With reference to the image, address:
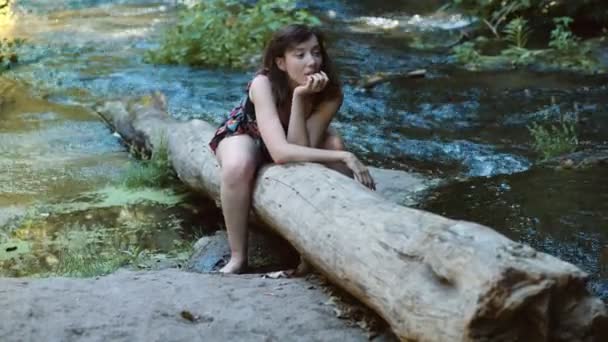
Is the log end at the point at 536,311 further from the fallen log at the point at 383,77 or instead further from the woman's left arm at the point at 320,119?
the fallen log at the point at 383,77

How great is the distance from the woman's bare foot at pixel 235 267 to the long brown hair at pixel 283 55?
863 millimetres

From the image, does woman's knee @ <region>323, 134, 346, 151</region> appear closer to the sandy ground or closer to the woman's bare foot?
the woman's bare foot

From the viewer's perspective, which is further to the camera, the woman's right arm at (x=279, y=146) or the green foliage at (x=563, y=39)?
the green foliage at (x=563, y=39)

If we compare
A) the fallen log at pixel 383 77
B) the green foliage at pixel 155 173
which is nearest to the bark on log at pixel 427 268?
the green foliage at pixel 155 173

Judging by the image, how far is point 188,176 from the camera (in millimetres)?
5609

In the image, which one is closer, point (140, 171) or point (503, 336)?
point (503, 336)

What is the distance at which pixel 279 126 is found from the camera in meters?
4.17

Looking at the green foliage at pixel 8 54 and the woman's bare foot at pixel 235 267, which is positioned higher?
the woman's bare foot at pixel 235 267

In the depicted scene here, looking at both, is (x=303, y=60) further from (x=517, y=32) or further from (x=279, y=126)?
(x=517, y=32)

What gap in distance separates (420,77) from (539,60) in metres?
1.71

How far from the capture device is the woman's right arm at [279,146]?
4055mm

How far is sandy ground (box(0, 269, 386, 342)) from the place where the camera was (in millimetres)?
3176

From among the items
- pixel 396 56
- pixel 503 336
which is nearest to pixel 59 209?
pixel 503 336

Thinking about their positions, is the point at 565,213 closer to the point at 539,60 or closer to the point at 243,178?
the point at 243,178
